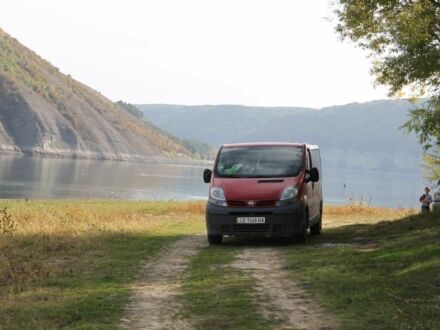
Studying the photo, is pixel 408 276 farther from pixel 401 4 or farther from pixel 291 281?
pixel 401 4

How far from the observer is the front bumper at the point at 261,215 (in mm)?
15180

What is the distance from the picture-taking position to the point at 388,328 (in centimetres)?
701

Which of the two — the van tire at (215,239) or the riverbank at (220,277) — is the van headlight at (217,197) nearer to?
the van tire at (215,239)

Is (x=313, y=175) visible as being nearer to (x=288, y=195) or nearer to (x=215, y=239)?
(x=288, y=195)

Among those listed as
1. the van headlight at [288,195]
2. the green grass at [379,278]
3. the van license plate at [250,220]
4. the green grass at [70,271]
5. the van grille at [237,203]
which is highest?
the van headlight at [288,195]

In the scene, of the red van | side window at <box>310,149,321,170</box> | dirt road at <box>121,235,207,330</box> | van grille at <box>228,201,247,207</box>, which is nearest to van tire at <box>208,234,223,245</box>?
the red van

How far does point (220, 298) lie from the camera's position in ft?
28.6

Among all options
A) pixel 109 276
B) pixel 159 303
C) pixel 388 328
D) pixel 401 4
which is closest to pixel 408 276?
pixel 388 328

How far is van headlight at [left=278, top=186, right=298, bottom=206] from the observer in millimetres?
15320

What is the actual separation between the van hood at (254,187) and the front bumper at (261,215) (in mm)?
271

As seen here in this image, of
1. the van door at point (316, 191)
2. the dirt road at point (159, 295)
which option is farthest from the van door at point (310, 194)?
the dirt road at point (159, 295)

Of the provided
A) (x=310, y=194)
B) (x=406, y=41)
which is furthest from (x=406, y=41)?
(x=310, y=194)

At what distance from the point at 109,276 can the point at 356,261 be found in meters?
4.32

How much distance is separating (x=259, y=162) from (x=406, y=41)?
565cm
